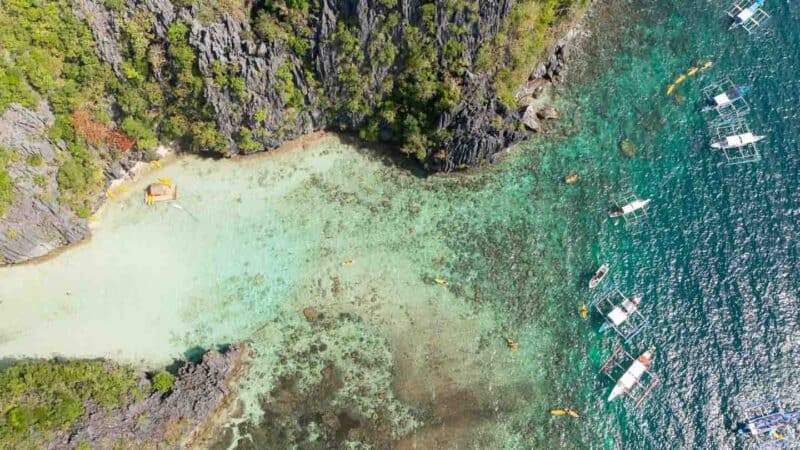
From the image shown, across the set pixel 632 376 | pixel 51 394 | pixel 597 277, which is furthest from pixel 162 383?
pixel 632 376

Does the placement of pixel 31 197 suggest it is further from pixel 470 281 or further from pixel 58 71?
pixel 470 281

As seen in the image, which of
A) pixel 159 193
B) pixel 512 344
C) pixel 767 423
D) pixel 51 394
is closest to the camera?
pixel 51 394

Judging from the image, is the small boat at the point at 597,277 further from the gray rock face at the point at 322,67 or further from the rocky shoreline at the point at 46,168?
the gray rock face at the point at 322,67

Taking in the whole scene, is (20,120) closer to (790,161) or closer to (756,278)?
(756,278)

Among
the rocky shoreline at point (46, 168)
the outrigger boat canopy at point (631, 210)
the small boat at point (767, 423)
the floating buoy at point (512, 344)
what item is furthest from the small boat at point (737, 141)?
the floating buoy at point (512, 344)

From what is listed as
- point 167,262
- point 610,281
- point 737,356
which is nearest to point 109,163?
point 167,262

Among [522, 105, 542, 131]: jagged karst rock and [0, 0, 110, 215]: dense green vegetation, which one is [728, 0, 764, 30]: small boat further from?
[0, 0, 110, 215]: dense green vegetation
